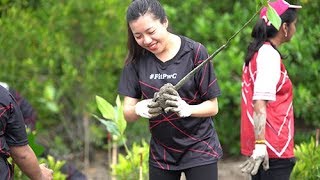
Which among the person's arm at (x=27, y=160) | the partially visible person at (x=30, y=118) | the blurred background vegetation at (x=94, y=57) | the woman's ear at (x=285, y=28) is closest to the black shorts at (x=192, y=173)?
the person's arm at (x=27, y=160)

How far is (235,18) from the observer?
636cm

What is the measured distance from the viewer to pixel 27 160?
3.30 meters

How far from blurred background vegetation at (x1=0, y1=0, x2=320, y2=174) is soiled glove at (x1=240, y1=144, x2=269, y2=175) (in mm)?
2363

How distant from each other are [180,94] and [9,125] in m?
0.82

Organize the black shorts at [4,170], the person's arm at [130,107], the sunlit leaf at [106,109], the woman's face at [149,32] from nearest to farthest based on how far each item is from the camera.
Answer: the black shorts at [4,170] < the woman's face at [149,32] < the person's arm at [130,107] < the sunlit leaf at [106,109]

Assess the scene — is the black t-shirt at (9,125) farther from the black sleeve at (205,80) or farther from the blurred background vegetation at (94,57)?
the blurred background vegetation at (94,57)

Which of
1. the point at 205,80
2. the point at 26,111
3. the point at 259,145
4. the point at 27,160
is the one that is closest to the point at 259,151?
the point at 259,145

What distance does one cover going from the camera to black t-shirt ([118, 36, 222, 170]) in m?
3.44

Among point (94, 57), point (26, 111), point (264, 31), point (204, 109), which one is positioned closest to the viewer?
point (204, 109)

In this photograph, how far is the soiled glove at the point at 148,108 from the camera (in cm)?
326

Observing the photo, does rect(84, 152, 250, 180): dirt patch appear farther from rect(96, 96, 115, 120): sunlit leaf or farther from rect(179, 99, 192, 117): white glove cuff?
rect(179, 99, 192, 117): white glove cuff

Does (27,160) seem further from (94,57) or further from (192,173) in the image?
(94,57)

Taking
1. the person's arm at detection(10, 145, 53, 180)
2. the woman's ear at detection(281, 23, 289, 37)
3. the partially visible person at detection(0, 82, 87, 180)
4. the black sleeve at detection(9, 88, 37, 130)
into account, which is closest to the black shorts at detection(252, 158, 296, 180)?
the woman's ear at detection(281, 23, 289, 37)

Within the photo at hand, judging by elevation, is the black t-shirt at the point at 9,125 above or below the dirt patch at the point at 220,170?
above
